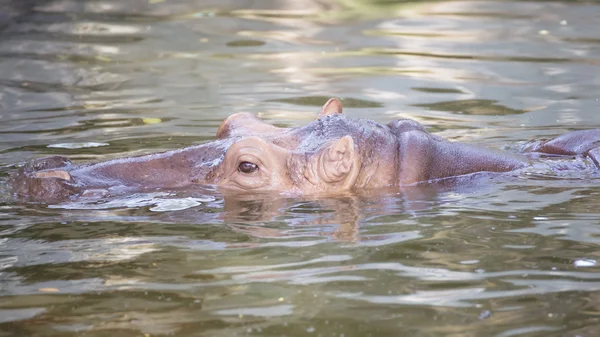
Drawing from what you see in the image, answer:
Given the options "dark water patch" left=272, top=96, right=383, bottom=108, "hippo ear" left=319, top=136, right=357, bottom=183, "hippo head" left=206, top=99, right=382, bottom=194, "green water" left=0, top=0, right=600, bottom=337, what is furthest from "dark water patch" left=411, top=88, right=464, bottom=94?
"hippo ear" left=319, top=136, right=357, bottom=183

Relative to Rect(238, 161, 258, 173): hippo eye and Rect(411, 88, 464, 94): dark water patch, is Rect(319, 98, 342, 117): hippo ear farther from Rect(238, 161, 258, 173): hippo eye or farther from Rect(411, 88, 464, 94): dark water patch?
Rect(411, 88, 464, 94): dark water patch

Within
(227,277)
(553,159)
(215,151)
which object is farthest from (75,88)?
(227,277)

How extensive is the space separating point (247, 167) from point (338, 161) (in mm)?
578

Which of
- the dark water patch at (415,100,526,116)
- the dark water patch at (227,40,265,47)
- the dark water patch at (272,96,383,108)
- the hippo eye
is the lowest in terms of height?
the dark water patch at (415,100,526,116)

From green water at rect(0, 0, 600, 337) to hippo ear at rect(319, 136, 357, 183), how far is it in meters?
0.19

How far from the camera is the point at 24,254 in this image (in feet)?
17.0

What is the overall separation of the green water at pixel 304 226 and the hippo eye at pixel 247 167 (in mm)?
179

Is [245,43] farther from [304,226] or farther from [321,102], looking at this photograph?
[304,226]

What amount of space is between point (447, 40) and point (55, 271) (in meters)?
9.85

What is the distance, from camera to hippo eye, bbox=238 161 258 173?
248 inches

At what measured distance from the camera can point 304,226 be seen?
564 cm

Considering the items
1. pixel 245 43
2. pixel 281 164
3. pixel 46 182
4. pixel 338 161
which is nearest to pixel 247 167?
pixel 281 164

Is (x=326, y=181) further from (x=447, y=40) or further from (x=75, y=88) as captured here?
(x=447, y=40)

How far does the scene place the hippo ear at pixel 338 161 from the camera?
612 centimetres
